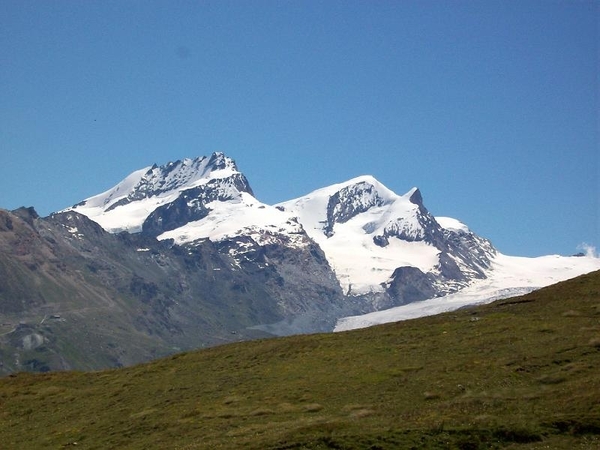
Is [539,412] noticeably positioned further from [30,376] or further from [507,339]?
[30,376]

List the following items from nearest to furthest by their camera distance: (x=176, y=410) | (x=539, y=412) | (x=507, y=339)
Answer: (x=539, y=412) < (x=176, y=410) < (x=507, y=339)

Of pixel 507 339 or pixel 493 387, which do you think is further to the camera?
pixel 507 339

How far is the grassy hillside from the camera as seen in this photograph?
5200 centimetres

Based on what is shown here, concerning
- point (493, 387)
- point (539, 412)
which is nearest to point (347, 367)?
point (493, 387)

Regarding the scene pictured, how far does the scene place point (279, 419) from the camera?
203ft

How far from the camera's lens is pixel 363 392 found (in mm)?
65875

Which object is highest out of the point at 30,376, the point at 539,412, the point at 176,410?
the point at 30,376

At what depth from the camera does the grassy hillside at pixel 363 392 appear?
2047 inches

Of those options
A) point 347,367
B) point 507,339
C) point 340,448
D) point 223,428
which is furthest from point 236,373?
point 340,448

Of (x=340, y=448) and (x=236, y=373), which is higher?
(x=236, y=373)

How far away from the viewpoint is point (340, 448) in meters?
50.9

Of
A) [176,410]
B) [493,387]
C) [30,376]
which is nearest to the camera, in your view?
[493,387]

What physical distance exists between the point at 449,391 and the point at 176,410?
67.5 ft

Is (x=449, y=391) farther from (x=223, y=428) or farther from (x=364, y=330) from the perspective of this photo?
(x=364, y=330)
